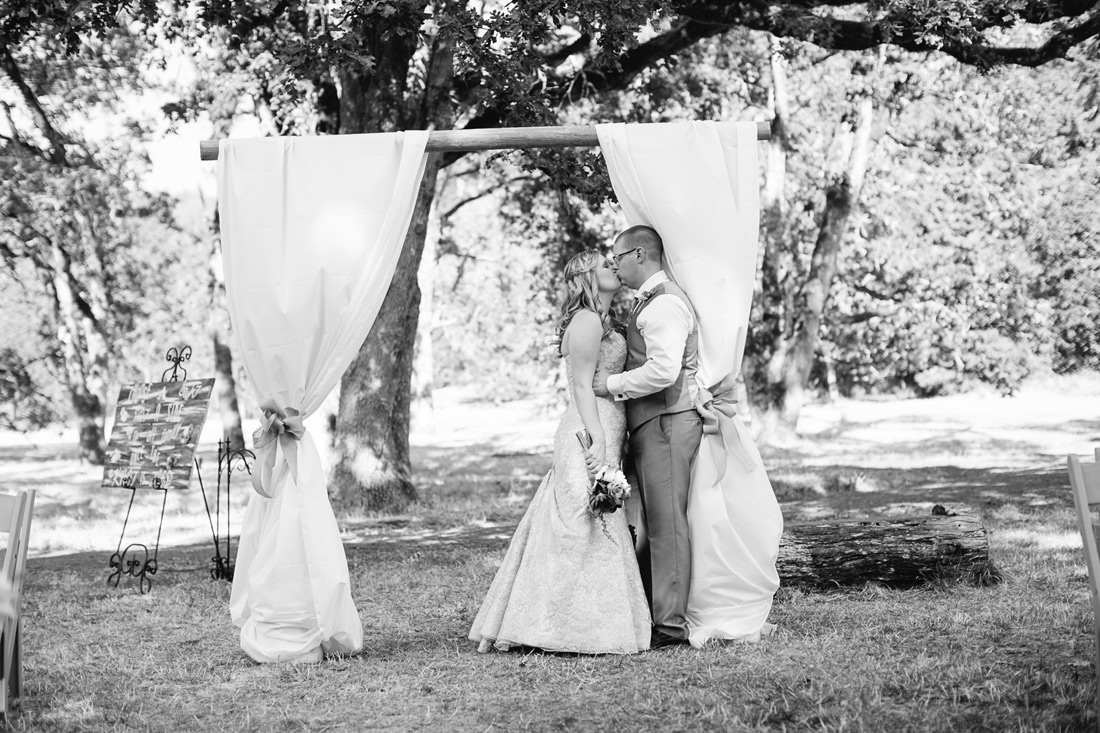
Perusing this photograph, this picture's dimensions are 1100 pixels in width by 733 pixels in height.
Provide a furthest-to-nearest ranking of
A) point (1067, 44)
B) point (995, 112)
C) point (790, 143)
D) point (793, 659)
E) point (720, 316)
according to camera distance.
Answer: point (995, 112), point (790, 143), point (1067, 44), point (720, 316), point (793, 659)

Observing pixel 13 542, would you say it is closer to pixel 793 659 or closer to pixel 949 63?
pixel 793 659

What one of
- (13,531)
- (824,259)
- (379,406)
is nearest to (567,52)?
(379,406)

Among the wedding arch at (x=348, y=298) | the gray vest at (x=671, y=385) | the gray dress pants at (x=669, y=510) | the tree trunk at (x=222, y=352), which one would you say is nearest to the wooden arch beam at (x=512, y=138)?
the wedding arch at (x=348, y=298)

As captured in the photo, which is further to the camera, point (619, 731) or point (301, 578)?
point (301, 578)

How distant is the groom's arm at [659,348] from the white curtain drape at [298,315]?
1.29 meters

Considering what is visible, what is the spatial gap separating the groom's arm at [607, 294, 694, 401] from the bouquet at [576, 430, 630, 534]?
41 cm

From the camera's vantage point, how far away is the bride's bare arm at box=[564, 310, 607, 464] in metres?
5.79

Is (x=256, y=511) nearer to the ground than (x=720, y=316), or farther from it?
nearer to the ground

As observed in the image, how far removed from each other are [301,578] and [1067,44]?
9.63 m

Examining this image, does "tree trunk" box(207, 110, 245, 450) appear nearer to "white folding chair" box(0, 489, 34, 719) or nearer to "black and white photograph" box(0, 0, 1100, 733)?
"black and white photograph" box(0, 0, 1100, 733)

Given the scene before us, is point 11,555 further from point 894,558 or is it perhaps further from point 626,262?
point 894,558

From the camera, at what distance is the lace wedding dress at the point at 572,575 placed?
18.7ft

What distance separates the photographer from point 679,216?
592 cm

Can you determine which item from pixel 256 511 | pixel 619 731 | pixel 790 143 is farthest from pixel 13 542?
pixel 790 143
